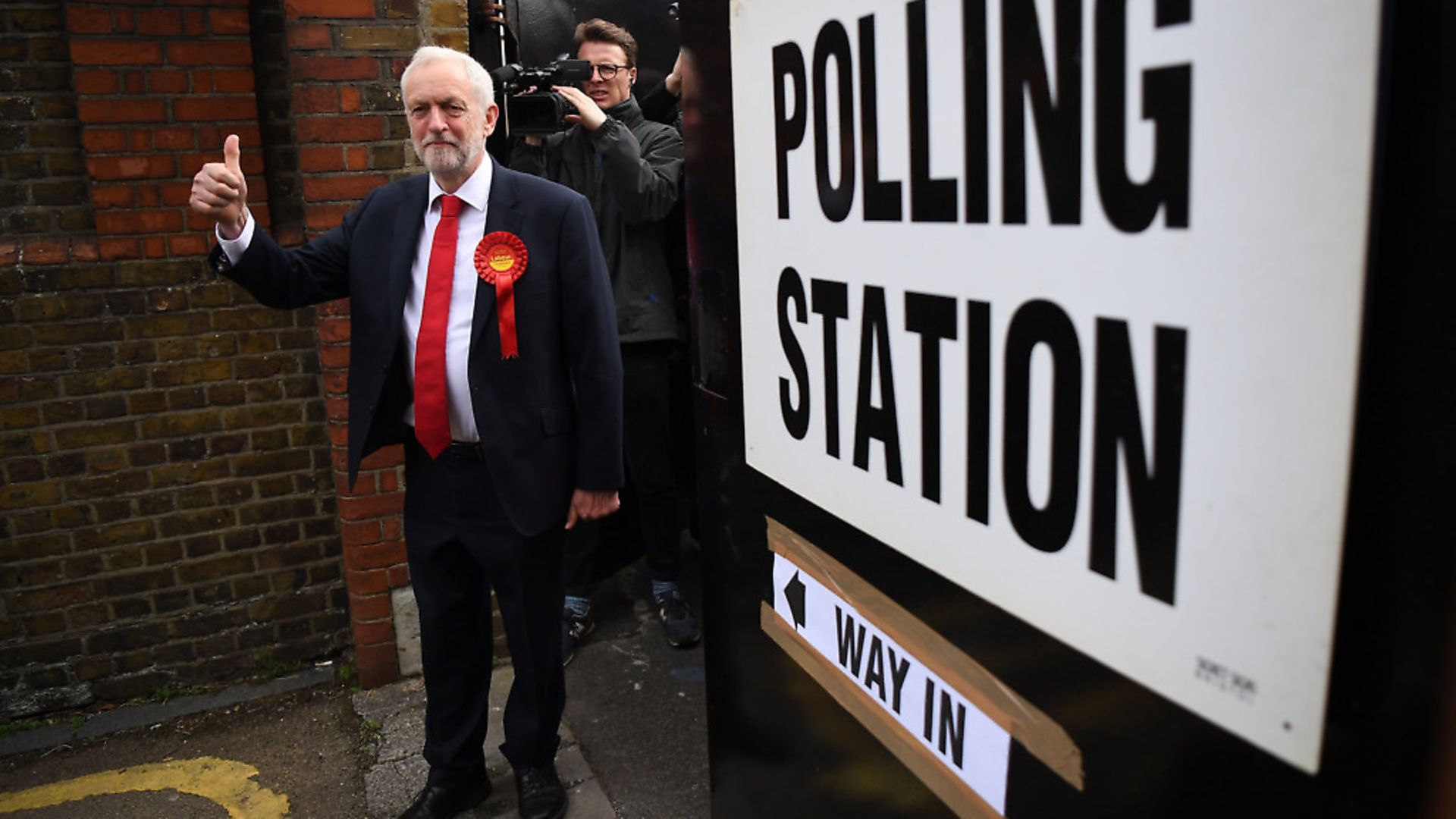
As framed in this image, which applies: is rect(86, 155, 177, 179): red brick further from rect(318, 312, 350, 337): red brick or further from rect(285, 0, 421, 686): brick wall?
rect(318, 312, 350, 337): red brick

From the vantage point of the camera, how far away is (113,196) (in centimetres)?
324

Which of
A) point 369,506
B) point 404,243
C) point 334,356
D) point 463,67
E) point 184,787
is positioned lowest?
point 184,787

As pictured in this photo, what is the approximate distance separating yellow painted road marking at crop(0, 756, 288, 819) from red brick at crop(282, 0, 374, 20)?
2.31 metres

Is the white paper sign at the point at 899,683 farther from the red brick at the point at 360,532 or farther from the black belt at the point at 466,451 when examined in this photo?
the red brick at the point at 360,532

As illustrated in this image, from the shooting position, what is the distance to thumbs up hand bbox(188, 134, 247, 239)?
2311 mm

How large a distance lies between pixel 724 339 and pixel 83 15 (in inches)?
107

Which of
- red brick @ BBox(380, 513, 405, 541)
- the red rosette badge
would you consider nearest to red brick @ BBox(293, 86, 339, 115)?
the red rosette badge

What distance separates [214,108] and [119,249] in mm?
546

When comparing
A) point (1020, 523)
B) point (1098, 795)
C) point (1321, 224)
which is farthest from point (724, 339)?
point (1321, 224)

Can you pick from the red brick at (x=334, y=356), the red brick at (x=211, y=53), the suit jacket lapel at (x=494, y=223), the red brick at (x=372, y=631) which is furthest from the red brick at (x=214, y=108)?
the red brick at (x=372, y=631)

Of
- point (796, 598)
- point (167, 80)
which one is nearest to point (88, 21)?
point (167, 80)

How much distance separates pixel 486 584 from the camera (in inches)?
107

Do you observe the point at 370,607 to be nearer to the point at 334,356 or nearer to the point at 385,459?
the point at 385,459

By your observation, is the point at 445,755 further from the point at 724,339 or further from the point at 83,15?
the point at 83,15
